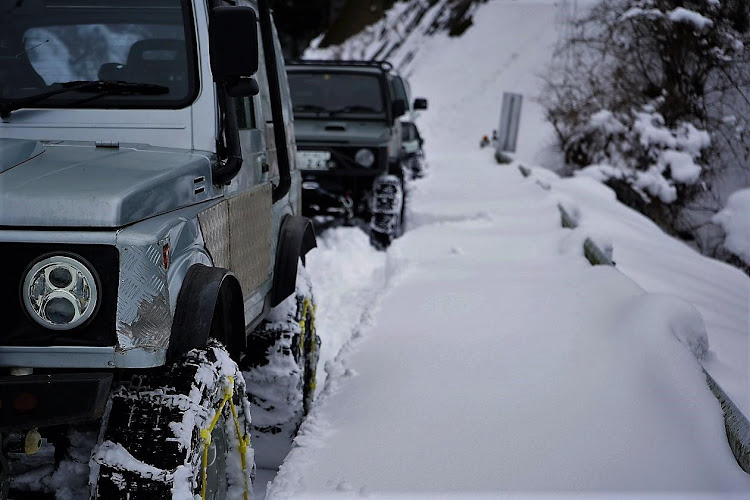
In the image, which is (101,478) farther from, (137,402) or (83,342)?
(83,342)

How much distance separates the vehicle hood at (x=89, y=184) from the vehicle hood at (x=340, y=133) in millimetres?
6209

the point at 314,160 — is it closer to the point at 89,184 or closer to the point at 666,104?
the point at 89,184

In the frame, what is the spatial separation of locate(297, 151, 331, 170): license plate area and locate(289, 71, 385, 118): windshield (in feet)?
2.35

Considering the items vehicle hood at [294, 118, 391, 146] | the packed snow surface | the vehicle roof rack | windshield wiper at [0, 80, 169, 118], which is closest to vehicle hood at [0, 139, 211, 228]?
windshield wiper at [0, 80, 169, 118]

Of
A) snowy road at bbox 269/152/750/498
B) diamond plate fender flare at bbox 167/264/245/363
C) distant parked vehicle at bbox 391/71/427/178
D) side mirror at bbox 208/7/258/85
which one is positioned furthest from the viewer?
distant parked vehicle at bbox 391/71/427/178

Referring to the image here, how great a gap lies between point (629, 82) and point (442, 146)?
23162mm

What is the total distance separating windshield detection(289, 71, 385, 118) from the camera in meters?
9.33

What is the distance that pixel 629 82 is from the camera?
1506 centimetres

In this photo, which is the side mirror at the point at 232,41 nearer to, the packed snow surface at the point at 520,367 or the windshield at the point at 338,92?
the packed snow surface at the point at 520,367

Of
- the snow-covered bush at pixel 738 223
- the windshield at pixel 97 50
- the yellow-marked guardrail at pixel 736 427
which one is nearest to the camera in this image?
the windshield at pixel 97 50

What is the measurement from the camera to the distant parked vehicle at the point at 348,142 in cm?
881

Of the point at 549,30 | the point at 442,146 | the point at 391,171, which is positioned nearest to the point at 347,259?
the point at 391,171

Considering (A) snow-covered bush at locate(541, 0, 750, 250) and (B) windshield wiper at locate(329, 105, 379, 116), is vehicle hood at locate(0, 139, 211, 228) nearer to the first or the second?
(B) windshield wiper at locate(329, 105, 379, 116)

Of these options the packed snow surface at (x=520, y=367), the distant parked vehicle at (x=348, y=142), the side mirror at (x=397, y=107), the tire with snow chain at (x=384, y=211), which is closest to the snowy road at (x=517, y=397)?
the packed snow surface at (x=520, y=367)
